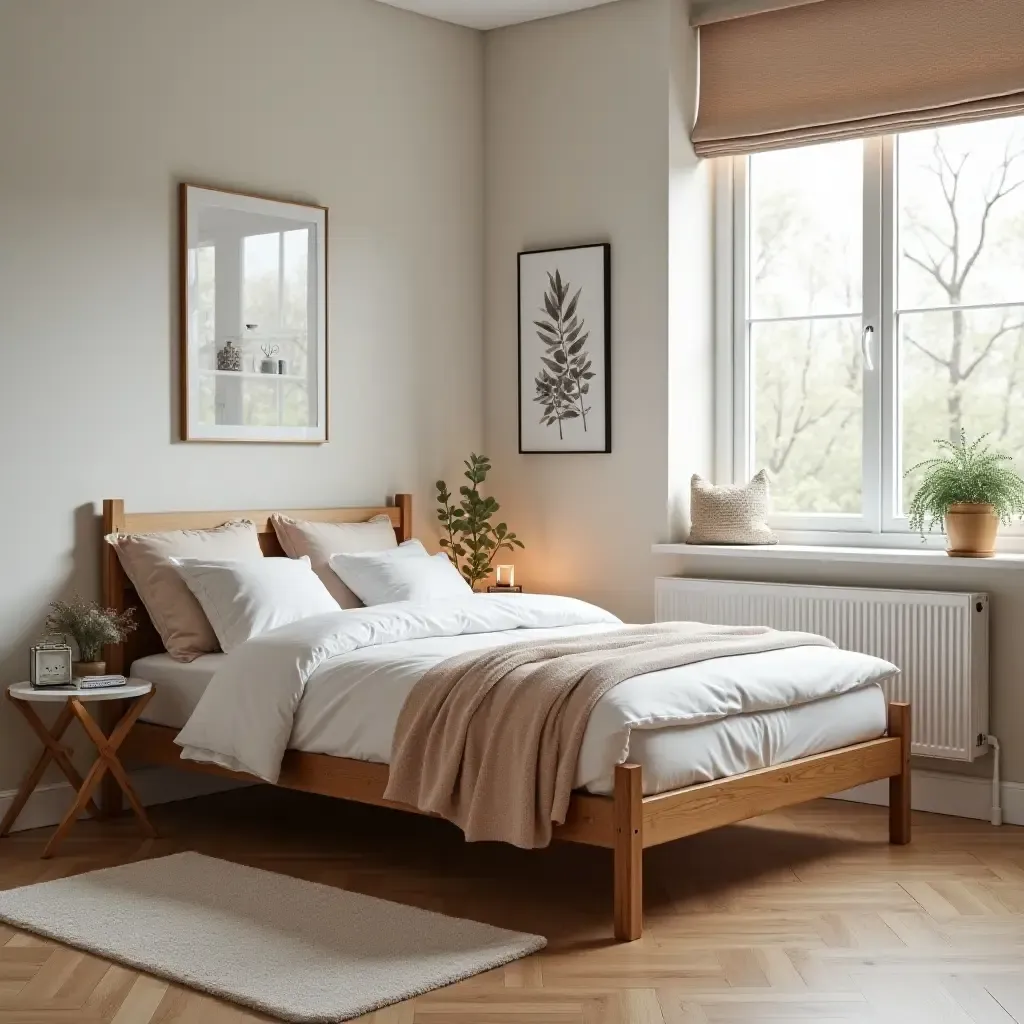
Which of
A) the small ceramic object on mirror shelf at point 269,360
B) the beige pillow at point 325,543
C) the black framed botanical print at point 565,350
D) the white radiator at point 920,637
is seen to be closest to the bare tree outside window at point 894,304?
the white radiator at point 920,637

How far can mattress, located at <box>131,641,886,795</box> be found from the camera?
356 cm

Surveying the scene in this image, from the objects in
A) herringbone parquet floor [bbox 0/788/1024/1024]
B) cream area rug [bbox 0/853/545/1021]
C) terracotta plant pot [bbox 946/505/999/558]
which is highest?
terracotta plant pot [bbox 946/505/999/558]

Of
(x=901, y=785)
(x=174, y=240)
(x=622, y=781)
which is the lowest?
(x=901, y=785)

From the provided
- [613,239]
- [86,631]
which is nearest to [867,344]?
[613,239]

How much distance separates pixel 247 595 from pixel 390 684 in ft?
2.74

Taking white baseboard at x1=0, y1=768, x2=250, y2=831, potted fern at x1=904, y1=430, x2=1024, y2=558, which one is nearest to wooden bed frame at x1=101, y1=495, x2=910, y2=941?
white baseboard at x1=0, y1=768, x2=250, y2=831

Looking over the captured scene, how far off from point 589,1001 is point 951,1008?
0.75m

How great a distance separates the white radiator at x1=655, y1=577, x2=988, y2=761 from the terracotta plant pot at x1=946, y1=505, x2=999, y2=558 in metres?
0.15

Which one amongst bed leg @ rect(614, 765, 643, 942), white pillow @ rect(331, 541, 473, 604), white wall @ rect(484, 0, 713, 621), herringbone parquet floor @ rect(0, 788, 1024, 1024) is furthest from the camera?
white wall @ rect(484, 0, 713, 621)

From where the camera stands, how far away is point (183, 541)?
4809 mm

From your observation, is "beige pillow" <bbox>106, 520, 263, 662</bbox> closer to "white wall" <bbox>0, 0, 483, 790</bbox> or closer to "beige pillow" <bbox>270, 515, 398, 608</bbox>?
"white wall" <bbox>0, 0, 483, 790</bbox>

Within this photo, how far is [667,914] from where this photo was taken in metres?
3.71

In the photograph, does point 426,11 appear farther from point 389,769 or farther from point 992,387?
point 389,769

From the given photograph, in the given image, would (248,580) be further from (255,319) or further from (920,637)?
(920,637)
